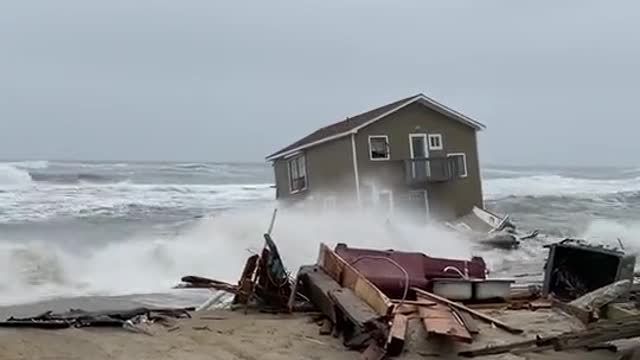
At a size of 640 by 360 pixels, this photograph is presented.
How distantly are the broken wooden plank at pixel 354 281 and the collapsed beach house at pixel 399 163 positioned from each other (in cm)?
1858

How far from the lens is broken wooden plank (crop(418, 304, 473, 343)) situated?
872cm

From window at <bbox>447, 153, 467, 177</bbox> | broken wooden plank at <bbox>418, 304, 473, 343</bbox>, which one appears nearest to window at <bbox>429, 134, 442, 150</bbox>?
window at <bbox>447, 153, 467, 177</bbox>

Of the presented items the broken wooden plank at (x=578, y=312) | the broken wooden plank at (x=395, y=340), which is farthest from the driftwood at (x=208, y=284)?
the broken wooden plank at (x=578, y=312)

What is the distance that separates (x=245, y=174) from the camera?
243 ft

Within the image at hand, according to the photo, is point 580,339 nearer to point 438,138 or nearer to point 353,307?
point 353,307

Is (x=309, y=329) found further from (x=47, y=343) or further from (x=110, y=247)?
(x=110, y=247)

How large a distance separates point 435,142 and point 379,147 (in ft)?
8.78

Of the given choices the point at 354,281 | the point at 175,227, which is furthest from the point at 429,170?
the point at 354,281

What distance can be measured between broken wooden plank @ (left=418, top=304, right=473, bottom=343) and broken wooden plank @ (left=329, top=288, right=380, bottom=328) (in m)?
0.60

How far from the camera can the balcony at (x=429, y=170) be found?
32.2m

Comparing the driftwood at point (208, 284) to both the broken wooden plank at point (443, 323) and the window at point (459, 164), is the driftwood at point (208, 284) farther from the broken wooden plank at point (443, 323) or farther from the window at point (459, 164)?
the window at point (459, 164)

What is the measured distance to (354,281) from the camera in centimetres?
1095

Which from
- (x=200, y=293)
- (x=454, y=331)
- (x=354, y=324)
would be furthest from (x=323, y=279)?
(x=200, y=293)

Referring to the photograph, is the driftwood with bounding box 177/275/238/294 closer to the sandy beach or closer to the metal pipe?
the sandy beach
